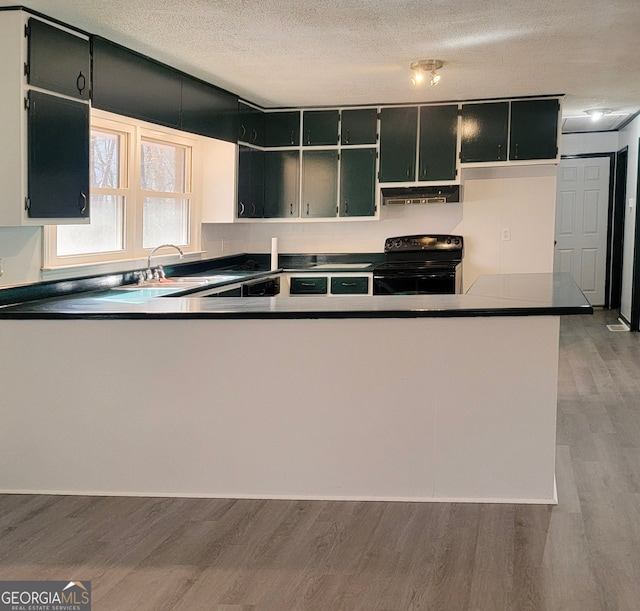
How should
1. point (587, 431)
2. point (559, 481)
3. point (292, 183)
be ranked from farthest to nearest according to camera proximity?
1. point (292, 183)
2. point (587, 431)
3. point (559, 481)

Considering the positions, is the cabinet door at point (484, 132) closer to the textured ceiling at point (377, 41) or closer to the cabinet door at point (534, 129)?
the cabinet door at point (534, 129)

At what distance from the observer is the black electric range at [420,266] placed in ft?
23.1

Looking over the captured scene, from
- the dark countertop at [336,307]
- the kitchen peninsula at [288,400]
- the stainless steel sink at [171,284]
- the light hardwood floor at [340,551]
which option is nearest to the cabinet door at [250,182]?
the stainless steel sink at [171,284]

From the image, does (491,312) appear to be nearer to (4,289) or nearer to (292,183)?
(4,289)

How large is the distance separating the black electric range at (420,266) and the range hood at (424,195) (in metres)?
0.43

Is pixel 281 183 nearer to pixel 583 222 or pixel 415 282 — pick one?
pixel 415 282

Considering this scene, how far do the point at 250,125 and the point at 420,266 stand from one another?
1940 mm

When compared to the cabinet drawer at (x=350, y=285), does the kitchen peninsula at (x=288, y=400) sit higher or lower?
lower

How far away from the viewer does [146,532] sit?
3258 millimetres

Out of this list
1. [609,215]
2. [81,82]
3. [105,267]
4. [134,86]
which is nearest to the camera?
[81,82]

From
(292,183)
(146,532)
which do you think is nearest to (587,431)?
(146,532)

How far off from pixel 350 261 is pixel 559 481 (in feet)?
13.7

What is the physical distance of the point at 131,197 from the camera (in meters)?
5.71

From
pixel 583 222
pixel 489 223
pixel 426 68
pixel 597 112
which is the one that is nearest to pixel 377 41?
pixel 426 68
